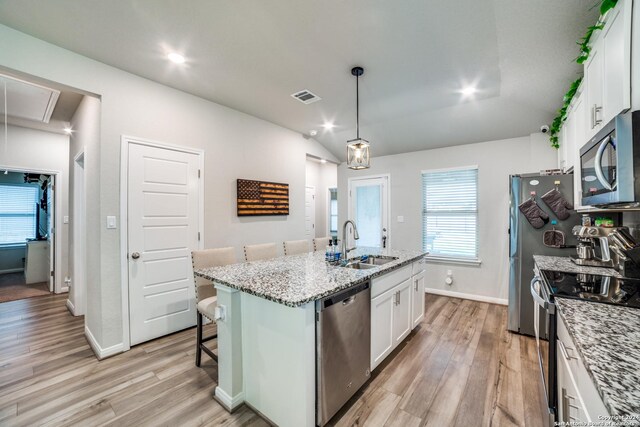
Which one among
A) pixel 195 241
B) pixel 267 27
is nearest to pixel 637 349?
pixel 267 27

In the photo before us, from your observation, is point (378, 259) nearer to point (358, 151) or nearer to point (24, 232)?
point (358, 151)

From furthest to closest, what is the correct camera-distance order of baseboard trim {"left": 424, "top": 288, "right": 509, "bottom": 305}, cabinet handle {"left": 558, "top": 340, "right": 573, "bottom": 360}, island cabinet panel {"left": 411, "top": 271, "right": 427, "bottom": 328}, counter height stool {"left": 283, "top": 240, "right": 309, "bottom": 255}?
baseboard trim {"left": 424, "top": 288, "right": 509, "bottom": 305} < counter height stool {"left": 283, "top": 240, "right": 309, "bottom": 255} < island cabinet panel {"left": 411, "top": 271, "right": 427, "bottom": 328} < cabinet handle {"left": 558, "top": 340, "right": 573, "bottom": 360}

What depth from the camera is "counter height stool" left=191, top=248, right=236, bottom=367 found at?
7.08 ft

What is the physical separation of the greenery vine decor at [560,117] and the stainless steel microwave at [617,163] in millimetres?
1222

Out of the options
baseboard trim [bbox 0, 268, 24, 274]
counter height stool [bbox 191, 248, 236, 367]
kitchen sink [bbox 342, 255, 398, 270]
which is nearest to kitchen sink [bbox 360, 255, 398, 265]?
kitchen sink [bbox 342, 255, 398, 270]

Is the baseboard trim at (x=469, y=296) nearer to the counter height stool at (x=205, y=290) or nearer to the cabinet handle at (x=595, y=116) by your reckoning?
the cabinet handle at (x=595, y=116)

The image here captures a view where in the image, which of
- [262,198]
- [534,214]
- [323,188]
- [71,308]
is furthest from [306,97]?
[323,188]

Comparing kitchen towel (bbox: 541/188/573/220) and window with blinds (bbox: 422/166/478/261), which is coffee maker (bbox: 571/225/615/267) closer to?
kitchen towel (bbox: 541/188/573/220)

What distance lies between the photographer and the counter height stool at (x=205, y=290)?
7.08ft

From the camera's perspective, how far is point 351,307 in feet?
5.80

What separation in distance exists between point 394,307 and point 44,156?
18.8 feet

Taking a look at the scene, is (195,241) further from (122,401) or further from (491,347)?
(491,347)

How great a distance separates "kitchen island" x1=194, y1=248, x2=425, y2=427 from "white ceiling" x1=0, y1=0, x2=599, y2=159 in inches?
73.8

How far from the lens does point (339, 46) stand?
224 cm
